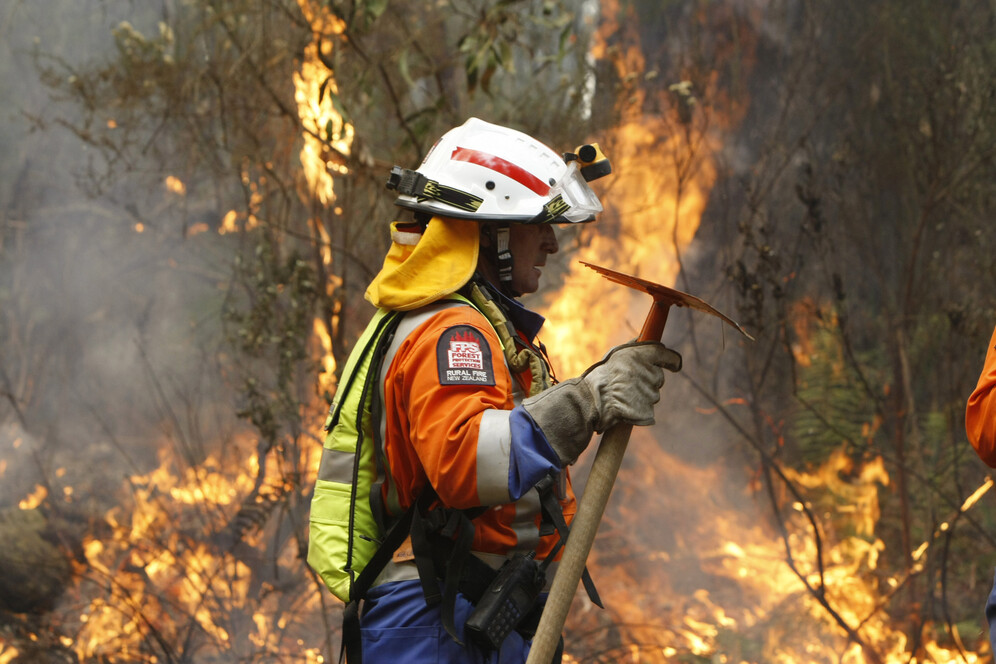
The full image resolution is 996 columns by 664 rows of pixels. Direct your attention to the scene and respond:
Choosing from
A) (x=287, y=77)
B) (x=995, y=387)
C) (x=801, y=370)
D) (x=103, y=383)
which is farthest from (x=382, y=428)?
(x=103, y=383)

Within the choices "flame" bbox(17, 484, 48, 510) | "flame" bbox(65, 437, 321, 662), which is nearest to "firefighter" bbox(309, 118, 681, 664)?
"flame" bbox(65, 437, 321, 662)

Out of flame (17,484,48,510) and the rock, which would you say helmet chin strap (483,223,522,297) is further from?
→ flame (17,484,48,510)

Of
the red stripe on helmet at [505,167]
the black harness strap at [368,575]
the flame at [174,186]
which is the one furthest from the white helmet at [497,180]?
the flame at [174,186]

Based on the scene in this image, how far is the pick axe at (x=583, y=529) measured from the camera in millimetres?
2082

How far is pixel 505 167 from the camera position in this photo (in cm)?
255

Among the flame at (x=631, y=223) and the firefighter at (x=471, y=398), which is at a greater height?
the flame at (x=631, y=223)

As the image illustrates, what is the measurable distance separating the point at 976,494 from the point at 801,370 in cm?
222

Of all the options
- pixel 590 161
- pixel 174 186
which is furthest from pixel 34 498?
pixel 590 161

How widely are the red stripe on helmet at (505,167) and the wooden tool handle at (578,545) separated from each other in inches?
32.0

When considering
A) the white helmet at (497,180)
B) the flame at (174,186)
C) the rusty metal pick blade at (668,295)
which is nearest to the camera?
the rusty metal pick blade at (668,295)

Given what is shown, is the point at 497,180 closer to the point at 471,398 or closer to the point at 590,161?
the point at 590,161

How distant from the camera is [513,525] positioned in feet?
7.62

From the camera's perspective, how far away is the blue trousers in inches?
89.0

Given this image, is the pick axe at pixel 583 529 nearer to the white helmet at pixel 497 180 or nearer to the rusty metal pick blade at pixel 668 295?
the rusty metal pick blade at pixel 668 295
